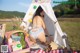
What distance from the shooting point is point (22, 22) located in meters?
6.53

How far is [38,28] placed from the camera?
250 inches

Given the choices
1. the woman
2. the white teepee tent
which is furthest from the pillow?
the white teepee tent

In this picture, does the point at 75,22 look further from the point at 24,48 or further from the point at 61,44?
the point at 24,48

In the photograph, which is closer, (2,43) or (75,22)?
(2,43)

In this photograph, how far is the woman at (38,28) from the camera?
6301mm

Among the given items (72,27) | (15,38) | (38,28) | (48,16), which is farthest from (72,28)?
(15,38)

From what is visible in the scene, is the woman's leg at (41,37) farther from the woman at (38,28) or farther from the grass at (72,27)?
the grass at (72,27)

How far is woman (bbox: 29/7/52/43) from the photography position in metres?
6.30

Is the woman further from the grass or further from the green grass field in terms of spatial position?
the grass

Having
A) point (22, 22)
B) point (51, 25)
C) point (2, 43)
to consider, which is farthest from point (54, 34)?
point (2, 43)

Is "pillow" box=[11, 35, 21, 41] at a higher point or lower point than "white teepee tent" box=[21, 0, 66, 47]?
lower

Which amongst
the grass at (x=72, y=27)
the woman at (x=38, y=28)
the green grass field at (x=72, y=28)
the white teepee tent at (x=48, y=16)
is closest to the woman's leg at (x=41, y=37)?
the woman at (x=38, y=28)

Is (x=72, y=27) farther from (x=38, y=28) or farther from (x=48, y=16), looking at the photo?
(x=38, y=28)

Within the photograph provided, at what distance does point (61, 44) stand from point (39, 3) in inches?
42.8
